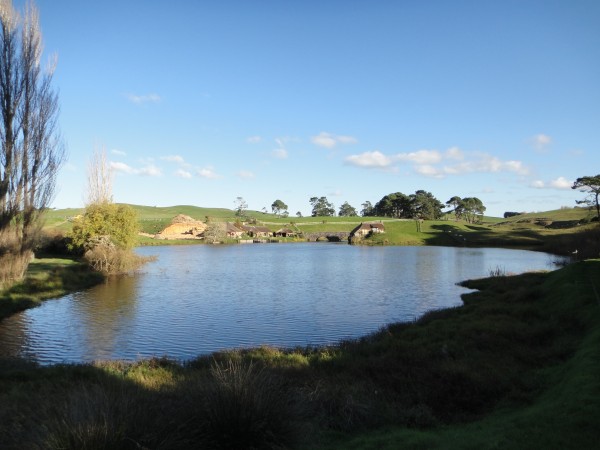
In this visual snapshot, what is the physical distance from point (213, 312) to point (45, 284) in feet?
54.7

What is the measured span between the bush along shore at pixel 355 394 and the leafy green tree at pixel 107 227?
35.2 meters

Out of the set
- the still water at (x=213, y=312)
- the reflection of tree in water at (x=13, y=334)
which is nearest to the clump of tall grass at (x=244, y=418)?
the still water at (x=213, y=312)

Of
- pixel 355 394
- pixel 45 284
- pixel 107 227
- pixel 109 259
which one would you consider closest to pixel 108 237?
pixel 107 227

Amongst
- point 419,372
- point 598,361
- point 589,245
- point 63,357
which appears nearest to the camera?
point 598,361

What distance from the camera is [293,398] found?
9.15 metres

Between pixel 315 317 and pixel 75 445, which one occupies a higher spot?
pixel 75 445

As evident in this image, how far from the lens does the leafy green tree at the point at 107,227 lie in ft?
159

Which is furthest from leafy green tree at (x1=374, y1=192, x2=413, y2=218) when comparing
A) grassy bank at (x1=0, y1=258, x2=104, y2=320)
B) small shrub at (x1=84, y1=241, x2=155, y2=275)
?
grassy bank at (x1=0, y1=258, x2=104, y2=320)

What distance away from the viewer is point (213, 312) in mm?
29438

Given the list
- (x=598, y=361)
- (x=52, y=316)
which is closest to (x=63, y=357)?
(x=52, y=316)

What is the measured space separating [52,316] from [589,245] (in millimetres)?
59909

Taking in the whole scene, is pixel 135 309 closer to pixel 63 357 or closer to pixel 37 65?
pixel 63 357

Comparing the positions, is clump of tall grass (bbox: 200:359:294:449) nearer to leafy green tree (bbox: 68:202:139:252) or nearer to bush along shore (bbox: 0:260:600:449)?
bush along shore (bbox: 0:260:600:449)

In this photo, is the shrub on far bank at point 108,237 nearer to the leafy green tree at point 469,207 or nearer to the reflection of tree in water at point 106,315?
the reflection of tree in water at point 106,315
